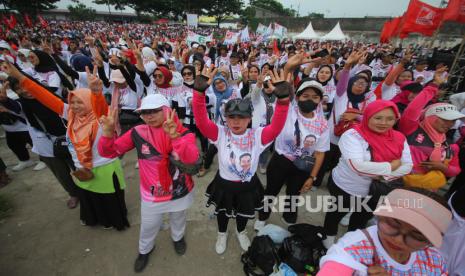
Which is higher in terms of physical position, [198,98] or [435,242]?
[198,98]

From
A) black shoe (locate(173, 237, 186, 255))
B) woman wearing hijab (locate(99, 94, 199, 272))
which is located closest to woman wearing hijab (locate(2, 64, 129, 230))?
woman wearing hijab (locate(99, 94, 199, 272))

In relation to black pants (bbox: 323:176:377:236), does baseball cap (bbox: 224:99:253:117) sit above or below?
above

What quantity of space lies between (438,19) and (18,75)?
12.6 meters

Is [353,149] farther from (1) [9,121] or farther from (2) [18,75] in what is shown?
(1) [9,121]

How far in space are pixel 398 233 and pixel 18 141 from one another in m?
6.36

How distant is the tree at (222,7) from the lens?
4127cm

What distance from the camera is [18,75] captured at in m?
2.47

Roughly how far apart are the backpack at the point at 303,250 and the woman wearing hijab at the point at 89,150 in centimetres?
228

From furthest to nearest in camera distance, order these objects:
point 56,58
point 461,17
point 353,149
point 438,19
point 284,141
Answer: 1. point 438,19
2. point 461,17
3. point 56,58
4. point 284,141
5. point 353,149

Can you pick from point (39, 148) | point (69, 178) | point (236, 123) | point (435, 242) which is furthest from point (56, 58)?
point (435, 242)

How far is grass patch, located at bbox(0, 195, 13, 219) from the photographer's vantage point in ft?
11.2

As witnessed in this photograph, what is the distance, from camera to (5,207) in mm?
3539

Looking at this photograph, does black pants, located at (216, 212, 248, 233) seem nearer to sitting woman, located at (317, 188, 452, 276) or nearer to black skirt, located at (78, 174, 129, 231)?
black skirt, located at (78, 174, 129, 231)

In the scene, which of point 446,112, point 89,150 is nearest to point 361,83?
point 446,112
